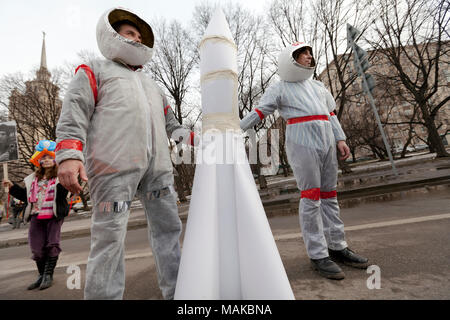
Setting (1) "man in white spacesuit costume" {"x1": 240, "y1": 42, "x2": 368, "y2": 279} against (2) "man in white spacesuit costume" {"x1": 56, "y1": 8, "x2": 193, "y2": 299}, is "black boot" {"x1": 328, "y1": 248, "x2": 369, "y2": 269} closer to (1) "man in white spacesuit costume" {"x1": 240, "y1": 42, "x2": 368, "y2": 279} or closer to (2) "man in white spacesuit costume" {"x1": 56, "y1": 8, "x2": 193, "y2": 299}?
(1) "man in white spacesuit costume" {"x1": 240, "y1": 42, "x2": 368, "y2": 279}

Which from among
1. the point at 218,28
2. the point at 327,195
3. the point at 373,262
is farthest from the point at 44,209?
the point at 373,262

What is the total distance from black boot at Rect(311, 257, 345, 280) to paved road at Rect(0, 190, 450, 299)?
5 centimetres

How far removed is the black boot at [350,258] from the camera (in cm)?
182

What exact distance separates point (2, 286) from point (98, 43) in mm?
3179

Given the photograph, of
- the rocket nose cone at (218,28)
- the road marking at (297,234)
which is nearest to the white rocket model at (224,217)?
the rocket nose cone at (218,28)

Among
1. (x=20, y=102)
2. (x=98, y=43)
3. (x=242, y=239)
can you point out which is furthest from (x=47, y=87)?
(x=242, y=239)

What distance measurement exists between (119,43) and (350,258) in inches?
97.2

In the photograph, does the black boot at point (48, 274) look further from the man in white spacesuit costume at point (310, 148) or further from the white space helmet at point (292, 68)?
the white space helmet at point (292, 68)

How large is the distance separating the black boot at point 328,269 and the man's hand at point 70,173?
1.82 m

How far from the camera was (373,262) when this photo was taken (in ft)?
6.11

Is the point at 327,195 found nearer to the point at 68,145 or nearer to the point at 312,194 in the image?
the point at 312,194

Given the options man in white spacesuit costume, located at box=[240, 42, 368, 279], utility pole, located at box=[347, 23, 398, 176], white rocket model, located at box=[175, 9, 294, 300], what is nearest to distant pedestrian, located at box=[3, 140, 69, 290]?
white rocket model, located at box=[175, 9, 294, 300]

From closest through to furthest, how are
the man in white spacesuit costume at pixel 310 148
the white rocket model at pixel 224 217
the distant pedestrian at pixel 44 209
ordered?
the white rocket model at pixel 224 217 < the man in white spacesuit costume at pixel 310 148 < the distant pedestrian at pixel 44 209

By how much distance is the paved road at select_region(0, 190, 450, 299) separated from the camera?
1.45 m
